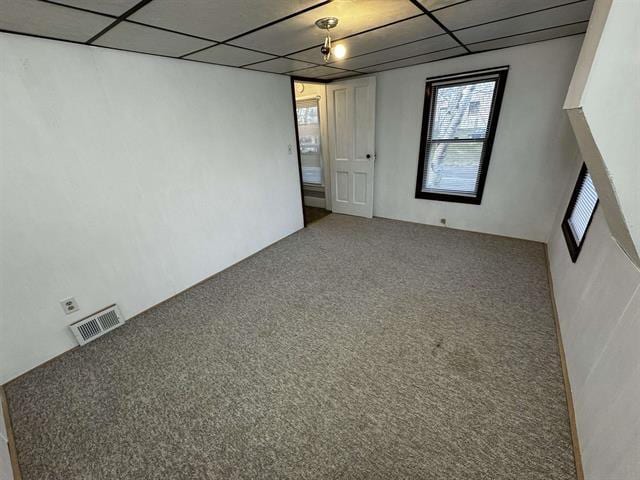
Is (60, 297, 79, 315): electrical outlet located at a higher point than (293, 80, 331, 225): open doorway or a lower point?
lower

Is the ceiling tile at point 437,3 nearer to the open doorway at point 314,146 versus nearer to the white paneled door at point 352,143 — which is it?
the white paneled door at point 352,143

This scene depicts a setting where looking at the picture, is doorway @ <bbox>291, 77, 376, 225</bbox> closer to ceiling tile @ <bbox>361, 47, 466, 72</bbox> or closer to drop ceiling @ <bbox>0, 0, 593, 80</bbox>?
ceiling tile @ <bbox>361, 47, 466, 72</bbox>

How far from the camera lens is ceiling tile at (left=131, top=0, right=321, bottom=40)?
129 cm

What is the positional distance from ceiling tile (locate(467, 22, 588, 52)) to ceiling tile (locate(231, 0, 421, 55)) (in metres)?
1.40

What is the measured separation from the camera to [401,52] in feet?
8.21

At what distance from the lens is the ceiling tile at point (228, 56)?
2033 mm

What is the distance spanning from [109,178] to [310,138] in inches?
133

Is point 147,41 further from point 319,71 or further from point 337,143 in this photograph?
point 337,143

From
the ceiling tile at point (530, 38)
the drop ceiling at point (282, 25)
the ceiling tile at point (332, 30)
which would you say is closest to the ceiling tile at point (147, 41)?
the drop ceiling at point (282, 25)

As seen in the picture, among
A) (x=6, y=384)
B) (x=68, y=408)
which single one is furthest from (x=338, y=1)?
(x=6, y=384)

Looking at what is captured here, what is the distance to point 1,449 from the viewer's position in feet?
4.10

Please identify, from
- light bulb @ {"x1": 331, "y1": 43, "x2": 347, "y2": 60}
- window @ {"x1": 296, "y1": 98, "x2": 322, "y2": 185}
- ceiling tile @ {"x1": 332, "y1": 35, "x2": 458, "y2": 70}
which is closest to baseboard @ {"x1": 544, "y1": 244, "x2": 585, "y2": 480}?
ceiling tile @ {"x1": 332, "y1": 35, "x2": 458, "y2": 70}

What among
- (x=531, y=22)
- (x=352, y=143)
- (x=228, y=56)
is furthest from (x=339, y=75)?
(x=531, y=22)

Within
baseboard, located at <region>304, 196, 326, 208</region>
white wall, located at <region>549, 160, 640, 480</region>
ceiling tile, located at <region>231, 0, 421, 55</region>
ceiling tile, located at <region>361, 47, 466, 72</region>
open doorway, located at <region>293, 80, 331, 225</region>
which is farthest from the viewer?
baseboard, located at <region>304, 196, 326, 208</region>
